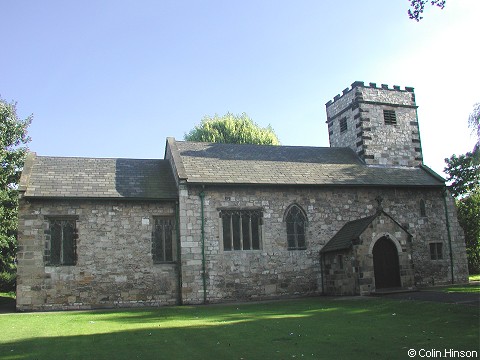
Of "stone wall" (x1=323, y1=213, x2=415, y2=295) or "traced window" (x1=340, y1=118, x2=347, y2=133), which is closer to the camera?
"stone wall" (x1=323, y1=213, x2=415, y2=295)

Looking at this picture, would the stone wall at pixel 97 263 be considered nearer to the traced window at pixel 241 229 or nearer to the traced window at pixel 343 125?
the traced window at pixel 241 229

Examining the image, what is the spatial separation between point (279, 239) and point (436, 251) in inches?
370

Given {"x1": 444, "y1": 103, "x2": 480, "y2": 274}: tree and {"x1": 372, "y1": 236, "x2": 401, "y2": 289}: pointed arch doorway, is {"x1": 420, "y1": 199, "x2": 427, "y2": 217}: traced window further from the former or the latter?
{"x1": 444, "y1": 103, "x2": 480, "y2": 274}: tree

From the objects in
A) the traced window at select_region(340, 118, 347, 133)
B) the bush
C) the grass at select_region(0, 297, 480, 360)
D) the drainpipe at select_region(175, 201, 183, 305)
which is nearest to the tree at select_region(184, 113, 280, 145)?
the traced window at select_region(340, 118, 347, 133)

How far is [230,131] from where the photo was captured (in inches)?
1866

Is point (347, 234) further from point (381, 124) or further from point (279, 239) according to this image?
point (381, 124)

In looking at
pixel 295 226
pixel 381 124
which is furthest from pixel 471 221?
pixel 295 226

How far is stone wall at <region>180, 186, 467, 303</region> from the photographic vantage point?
22094 millimetres

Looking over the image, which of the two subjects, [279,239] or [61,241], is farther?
[279,239]

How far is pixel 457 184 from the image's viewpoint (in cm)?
3831

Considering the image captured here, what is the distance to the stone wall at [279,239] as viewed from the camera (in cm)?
2209

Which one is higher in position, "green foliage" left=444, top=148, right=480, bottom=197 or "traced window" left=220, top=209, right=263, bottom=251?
"green foliage" left=444, top=148, right=480, bottom=197

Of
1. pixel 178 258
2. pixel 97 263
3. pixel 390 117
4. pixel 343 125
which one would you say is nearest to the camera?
pixel 97 263

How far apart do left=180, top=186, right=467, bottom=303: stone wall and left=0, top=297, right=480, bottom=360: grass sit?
4136mm
